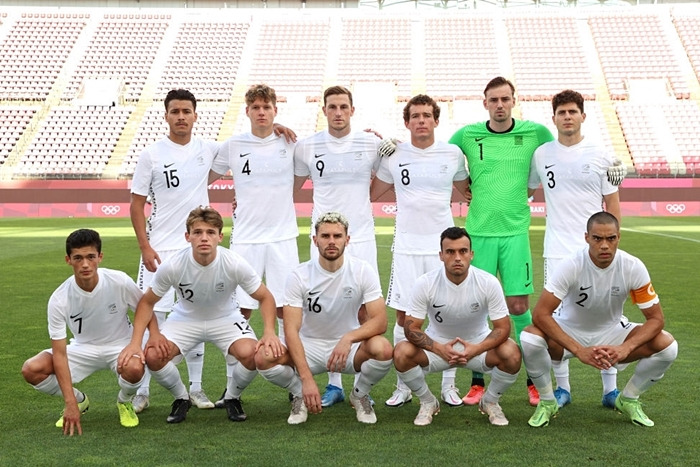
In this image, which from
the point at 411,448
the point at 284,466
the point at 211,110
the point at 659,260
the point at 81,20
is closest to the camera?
the point at 284,466

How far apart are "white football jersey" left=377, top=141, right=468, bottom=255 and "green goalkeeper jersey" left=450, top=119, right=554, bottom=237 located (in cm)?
15

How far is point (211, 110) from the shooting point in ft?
120

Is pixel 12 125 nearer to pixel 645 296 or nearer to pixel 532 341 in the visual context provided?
pixel 532 341

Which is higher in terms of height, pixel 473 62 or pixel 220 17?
pixel 220 17

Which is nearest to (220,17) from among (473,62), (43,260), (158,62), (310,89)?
(158,62)

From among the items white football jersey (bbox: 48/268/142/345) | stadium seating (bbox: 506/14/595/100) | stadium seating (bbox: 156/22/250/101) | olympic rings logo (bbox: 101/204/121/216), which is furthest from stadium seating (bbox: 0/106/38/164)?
white football jersey (bbox: 48/268/142/345)

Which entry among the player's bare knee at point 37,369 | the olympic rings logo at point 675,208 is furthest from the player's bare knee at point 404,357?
the olympic rings logo at point 675,208

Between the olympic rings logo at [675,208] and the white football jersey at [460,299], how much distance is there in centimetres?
2459

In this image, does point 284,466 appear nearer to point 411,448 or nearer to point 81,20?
point 411,448

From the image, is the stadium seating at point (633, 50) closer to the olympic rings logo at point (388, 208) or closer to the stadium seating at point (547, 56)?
the stadium seating at point (547, 56)

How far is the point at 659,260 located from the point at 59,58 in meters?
33.6

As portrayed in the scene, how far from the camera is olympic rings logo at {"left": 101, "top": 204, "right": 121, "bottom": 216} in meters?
27.9

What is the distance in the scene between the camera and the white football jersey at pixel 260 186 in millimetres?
5820

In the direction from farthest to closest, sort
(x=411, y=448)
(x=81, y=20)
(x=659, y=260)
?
(x=81, y=20)
(x=659, y=260)
(x=411, y=448)
